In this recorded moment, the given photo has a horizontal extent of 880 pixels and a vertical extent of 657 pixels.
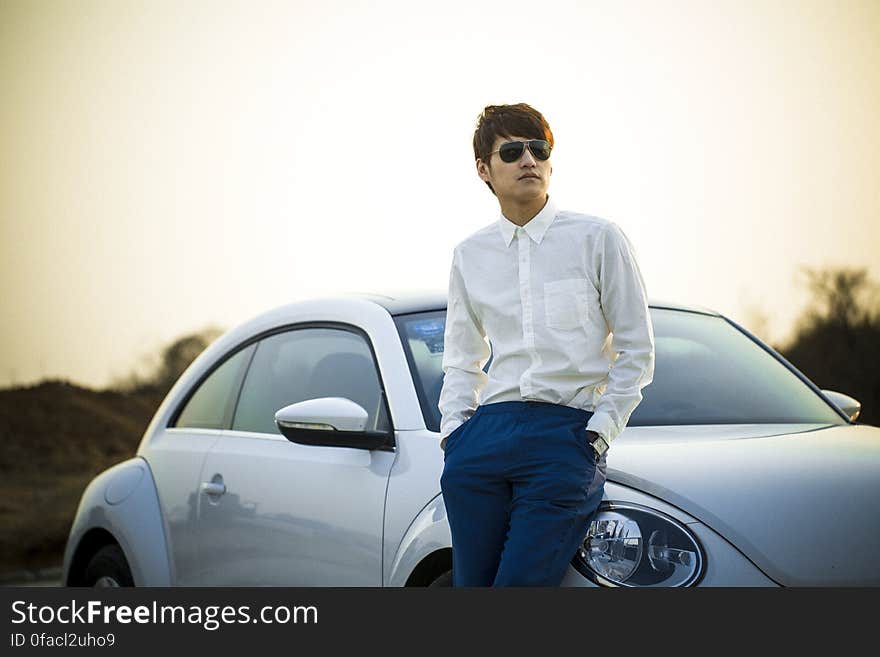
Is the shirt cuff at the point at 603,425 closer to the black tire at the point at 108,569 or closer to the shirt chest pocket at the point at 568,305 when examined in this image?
the shirt chest pocket at the point at 568,305

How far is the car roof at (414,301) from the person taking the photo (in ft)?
13.4

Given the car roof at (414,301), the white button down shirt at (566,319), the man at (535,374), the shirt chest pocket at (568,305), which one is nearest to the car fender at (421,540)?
the man at (535,374)

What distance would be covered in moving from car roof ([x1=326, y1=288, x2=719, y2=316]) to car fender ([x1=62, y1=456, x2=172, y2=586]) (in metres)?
1.31

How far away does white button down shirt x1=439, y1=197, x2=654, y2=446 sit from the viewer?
2.70 m

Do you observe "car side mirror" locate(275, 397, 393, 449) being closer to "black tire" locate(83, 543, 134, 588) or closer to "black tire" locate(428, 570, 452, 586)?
"black tire" locate(428, 570, 452, 586)

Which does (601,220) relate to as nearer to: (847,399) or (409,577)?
(409,577)

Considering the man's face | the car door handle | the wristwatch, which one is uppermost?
the man's face

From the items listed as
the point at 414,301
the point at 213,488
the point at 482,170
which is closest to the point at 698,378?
the point at 414,301

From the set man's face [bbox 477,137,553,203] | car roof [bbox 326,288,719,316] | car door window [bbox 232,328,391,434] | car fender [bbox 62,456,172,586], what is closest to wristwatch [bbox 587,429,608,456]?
man's face [bbox 477,137,553,203]

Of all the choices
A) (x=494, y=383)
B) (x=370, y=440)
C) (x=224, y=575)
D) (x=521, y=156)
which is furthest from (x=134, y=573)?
(x=521, y=156)

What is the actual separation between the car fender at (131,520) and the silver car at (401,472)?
0.01m

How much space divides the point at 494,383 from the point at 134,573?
2628 mm

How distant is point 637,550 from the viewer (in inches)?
108

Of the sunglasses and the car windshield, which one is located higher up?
the sunglasses
